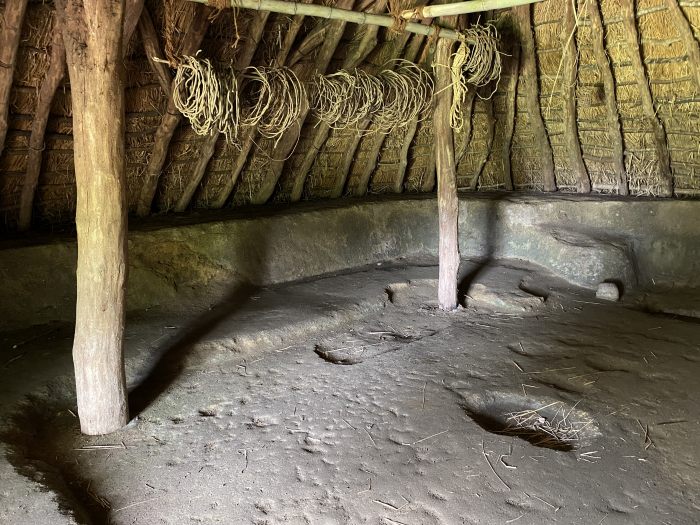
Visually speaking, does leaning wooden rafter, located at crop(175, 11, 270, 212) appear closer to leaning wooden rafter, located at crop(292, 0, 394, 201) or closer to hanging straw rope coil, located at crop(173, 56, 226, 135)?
hanging straw rope coil, located at crop(173, 56, 226, 135)

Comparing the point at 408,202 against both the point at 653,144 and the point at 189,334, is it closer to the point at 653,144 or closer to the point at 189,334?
the point at 653,144

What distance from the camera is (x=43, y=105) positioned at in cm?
400

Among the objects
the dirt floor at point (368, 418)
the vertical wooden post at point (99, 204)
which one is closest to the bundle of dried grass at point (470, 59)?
the dirt floor at point (368, 418)

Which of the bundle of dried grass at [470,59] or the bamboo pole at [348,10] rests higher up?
the bamboo pole at [348,10]

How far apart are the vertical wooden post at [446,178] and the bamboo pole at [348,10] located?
29 centimetres

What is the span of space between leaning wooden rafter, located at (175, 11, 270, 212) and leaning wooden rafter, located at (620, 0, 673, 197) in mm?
3236

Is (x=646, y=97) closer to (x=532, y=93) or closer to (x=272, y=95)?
(x=532, y=93)

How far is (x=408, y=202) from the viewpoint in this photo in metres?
6.54

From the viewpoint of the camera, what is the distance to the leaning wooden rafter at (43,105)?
3368mm

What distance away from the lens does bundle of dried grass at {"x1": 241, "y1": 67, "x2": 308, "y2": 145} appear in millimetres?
4113

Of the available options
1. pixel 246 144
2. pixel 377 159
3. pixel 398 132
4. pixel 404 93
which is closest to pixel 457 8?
pixel 404 93

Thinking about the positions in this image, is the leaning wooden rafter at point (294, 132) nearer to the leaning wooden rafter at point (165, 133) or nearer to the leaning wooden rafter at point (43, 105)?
the leaning wooden rafter at point (165, 133)

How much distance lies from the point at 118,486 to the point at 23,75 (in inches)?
109

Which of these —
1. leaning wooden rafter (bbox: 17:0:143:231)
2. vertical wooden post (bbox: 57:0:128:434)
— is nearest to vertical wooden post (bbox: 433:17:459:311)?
leaning wooden rafter (bbox: 17:0:143:231)
